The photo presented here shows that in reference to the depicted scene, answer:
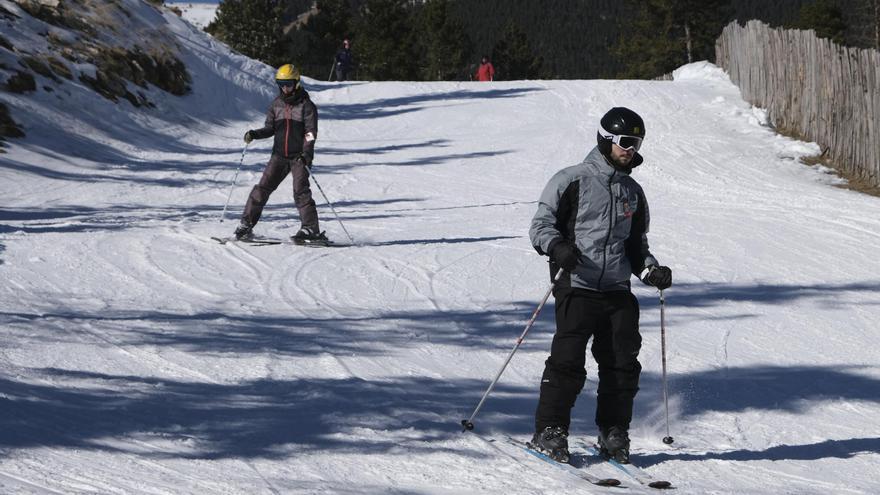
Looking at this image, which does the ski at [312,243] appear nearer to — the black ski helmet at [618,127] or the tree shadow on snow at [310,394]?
the tree shadow on snow at [310,394]

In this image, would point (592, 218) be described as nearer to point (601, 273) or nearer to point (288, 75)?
point (601, 273)

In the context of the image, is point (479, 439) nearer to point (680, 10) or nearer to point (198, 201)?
point (198, 201)

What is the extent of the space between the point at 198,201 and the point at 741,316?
7.46 meters

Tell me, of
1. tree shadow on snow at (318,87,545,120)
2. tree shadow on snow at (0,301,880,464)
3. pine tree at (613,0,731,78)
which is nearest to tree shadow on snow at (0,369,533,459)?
tree shadow on snow at (0,301,880,464)

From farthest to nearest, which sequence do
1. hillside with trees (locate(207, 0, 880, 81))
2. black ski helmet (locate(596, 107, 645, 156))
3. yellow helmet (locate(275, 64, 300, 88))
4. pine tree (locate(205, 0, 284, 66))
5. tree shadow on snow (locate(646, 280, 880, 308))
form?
hillside with trees (locate(207, 0, 880, 81)), pine tree (locate(205, 0, 284, 66)), yellow helmet (locate(275, 64, 300, 88)), tree shadow on snow (locate(646, 280, 880, 308)), black ski helmet (locate(596, 107, 645, 156))

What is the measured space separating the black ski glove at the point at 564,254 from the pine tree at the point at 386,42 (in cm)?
5602

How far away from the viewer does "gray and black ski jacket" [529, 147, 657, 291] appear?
5.00m

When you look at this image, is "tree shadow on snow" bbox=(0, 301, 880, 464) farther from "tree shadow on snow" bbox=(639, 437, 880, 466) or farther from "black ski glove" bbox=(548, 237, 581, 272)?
"black ski glove" bbox=(548, 237, 581, 272)

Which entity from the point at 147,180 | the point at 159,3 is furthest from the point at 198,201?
the point at 159,3

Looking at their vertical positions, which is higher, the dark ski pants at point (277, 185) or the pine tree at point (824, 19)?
the pine tree at point (824, 19)

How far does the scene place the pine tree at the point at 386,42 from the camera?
60.5 metres

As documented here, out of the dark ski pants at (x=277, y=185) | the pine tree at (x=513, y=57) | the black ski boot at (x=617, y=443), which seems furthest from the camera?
the pine tree at (x=513, y=57)

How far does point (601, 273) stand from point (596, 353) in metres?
0.44

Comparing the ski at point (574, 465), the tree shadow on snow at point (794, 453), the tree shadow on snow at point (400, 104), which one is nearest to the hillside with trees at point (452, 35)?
the tree shadow on snow at point (400, 104)
